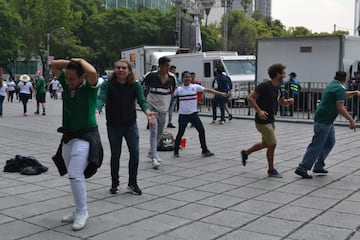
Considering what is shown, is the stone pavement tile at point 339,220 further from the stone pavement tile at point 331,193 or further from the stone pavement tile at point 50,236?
the stone pavement tile at point 50,236

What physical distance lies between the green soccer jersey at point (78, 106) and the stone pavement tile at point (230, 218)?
1627 millimetres

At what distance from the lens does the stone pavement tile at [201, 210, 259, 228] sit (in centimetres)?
522

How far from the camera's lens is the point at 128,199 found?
617cm

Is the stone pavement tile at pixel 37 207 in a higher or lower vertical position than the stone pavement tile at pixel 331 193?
lower

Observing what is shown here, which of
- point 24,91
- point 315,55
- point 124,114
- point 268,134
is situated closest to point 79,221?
point 124,114

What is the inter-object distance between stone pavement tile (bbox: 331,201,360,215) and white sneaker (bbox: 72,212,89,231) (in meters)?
2.82

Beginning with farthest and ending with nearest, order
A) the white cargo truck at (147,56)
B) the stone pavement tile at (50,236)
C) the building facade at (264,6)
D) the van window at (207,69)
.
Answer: the building facade at (264,6)
the white cargo truck at (147,56)
the van window at (207,69)
the stone pavement tile at (50,236)

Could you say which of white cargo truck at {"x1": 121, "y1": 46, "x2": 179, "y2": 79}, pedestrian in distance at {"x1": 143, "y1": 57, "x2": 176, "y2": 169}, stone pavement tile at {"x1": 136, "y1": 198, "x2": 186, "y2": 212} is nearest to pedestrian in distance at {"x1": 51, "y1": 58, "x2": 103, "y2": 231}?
stone pavement tile at {"x1": 136, "y1": 198, "x2": 186, "y2": 212}

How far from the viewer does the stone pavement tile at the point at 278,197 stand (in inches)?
244

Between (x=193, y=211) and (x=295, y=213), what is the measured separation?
114 cm

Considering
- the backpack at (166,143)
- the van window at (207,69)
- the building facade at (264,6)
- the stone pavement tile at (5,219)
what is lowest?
the stone pavement tile at (5,219)

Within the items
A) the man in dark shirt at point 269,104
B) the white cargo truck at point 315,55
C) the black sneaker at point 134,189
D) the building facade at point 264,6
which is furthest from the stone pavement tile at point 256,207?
the building facade at point 264,6

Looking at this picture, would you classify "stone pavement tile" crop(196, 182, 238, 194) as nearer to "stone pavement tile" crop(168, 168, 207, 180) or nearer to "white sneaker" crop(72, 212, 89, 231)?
"stone pavement tile" crop(168, 168, 207, 180)

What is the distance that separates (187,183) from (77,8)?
210 ft
